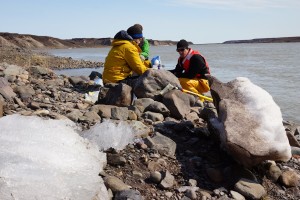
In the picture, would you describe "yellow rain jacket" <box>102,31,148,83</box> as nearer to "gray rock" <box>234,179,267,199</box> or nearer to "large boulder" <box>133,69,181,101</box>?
"large boulder" <box>133,69,181,101</box>

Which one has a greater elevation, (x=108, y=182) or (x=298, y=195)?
(x=108, y=182)

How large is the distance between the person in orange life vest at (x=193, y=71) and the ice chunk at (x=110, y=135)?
12.5 ft

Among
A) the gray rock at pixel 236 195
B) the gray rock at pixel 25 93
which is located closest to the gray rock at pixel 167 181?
the gray rock at pixel 236 195

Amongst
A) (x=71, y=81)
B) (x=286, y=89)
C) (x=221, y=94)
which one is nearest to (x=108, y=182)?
(x=221, y=94)

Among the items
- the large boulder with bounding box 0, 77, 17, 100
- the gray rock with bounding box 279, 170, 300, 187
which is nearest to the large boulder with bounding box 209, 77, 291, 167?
the gray rock with bounding box 279, 170, 300, 187

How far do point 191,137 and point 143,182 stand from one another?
1.31m

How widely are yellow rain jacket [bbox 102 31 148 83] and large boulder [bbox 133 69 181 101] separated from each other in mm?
478

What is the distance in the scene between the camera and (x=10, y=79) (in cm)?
774

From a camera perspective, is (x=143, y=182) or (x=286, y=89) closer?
(x=143, y=182)

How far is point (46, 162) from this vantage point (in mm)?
3402

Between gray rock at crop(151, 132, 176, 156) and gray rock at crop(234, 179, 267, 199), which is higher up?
gray rock at crop(151, 132, 176, 156)

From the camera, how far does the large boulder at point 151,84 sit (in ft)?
20.5

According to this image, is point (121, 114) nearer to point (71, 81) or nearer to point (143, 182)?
point (143, 182)

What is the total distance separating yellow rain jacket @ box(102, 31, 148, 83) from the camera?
6965 millimetres
